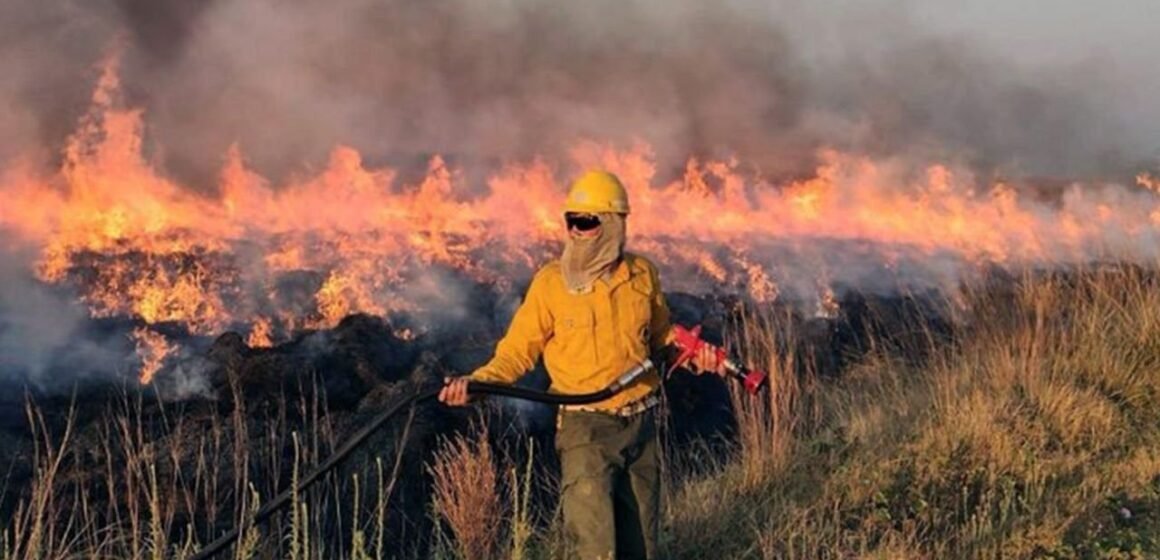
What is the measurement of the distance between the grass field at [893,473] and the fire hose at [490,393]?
13 centimetres

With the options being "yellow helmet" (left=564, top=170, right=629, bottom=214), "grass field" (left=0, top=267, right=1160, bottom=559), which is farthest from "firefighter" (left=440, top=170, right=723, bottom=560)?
"grass field" (left=0, top=267, right=1160, bottom=559)

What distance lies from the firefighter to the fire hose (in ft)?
0.21

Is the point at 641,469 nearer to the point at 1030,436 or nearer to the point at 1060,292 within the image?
the point at 1030,436

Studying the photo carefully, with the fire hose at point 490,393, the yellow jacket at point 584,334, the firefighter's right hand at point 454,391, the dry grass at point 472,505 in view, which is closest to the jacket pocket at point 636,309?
the yellow jacket at point 584,334

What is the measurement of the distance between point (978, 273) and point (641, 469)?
19.8 feet

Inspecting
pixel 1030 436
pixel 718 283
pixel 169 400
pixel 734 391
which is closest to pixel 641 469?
pixel 734 391

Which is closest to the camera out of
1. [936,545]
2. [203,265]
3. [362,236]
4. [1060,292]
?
[936,545]

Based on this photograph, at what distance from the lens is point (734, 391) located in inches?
238

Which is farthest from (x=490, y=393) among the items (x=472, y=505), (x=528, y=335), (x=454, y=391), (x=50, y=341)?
(x=50, y=341)

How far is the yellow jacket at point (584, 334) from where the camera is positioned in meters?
4.08

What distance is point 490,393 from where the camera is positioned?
385 cm

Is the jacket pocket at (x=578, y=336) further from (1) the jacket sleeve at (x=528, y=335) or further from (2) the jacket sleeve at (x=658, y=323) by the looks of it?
(2) the jacket sleeve at (x=658, y=323)

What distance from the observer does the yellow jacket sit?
4.08 m

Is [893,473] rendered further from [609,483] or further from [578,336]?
[578,336]
